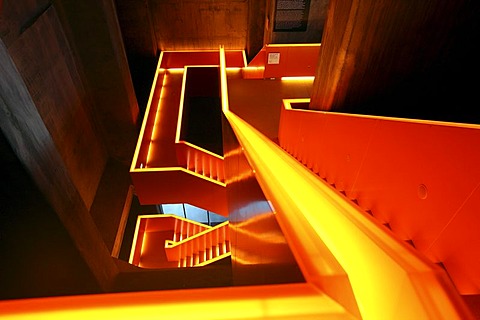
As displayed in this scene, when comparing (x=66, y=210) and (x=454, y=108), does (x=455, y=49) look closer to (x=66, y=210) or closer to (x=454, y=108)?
(x=454, y=108)

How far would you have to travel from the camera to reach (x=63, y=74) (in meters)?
6.67

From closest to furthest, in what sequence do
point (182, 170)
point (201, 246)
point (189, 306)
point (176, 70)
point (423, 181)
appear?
1. point (189, 306)
2. point (423, 181)
3. point (182, 170)
4. point (201, 246)
5. point (176, 70)

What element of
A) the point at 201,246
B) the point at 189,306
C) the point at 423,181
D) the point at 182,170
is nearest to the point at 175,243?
the point at 201,246

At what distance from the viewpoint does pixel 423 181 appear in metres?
1.63

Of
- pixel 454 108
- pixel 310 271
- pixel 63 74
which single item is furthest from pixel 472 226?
pixel 63 74

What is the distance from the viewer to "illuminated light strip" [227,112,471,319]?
53 centimetres

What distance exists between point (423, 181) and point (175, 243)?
25.9 feet

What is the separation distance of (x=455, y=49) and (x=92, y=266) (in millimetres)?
4585

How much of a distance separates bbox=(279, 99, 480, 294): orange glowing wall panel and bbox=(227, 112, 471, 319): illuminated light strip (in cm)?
76

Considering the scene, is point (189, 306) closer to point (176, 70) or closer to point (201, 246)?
point (201, 246)

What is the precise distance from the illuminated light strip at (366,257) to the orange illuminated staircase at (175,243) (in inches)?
296

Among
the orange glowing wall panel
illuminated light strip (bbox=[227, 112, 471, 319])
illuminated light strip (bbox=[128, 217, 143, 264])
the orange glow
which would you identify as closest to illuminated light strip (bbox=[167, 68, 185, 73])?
illuminated light strip (bbox=[128, 217, 143, 264])

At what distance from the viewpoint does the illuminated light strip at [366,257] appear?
0.53m

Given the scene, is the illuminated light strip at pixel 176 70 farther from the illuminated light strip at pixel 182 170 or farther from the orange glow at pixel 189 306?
the orange glow at pixel 189 306
